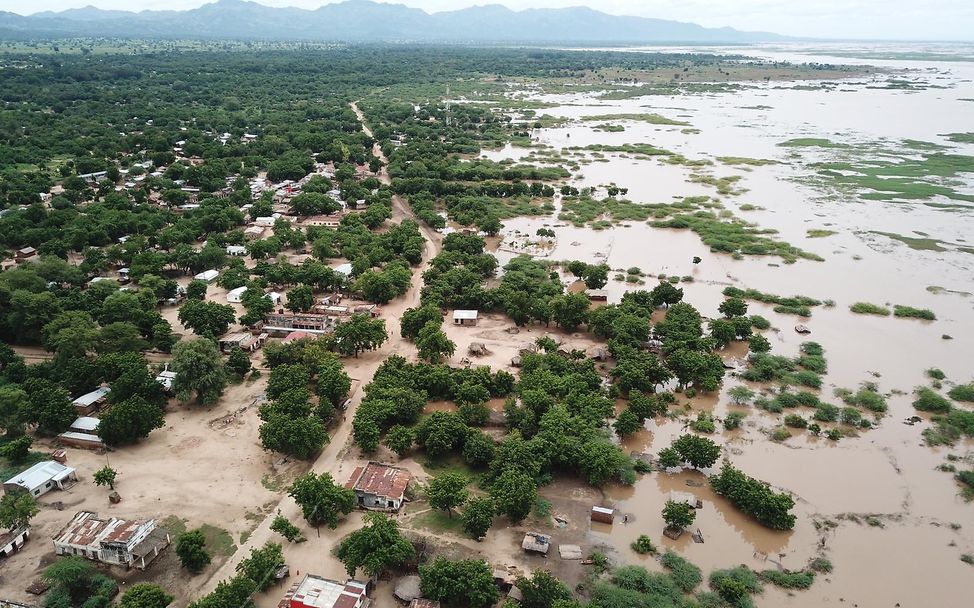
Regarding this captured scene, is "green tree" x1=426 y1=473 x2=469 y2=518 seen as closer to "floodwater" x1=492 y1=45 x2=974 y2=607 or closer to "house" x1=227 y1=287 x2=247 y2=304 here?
"floodwater" x1=492 y1=45 x2=974 y2=607

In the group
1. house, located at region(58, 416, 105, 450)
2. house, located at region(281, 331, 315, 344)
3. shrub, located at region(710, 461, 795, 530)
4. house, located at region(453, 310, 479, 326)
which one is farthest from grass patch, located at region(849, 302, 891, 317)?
house, located at region(58, 416, 105, 450)

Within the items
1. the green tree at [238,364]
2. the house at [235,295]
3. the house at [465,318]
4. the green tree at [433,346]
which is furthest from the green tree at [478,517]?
the house at [235,295]

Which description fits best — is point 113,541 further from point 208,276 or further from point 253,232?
point 253,232

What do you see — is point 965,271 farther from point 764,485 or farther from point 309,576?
point 309,576

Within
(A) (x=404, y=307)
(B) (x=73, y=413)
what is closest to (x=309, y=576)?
(B) (x=73, y=413)

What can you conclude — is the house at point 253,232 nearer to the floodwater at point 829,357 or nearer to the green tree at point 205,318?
the green tree at point 205,318

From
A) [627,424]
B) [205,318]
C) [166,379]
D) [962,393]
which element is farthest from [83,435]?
[962,393]

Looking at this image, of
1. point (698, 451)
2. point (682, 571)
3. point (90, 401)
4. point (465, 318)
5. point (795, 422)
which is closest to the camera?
point (682, 571)
